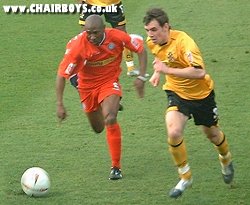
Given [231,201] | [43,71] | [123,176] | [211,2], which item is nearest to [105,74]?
[123,176]

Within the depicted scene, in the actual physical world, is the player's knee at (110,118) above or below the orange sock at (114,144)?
above

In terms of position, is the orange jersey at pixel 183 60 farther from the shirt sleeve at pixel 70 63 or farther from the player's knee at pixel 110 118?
the shirt sleeve at pixel 70 63

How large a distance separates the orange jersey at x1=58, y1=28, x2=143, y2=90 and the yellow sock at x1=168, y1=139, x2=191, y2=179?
1.38 meters

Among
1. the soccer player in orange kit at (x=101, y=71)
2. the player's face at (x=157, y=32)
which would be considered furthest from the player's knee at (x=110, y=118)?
the player's face at (x=157, y=32)

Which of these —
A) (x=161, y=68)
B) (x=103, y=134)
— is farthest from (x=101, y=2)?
(x=161, y=68)

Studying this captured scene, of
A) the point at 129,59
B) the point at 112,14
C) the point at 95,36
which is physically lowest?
the point at 129,59

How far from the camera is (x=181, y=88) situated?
8969mm

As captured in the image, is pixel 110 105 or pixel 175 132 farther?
pixel 110 105

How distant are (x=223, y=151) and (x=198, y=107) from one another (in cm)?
60

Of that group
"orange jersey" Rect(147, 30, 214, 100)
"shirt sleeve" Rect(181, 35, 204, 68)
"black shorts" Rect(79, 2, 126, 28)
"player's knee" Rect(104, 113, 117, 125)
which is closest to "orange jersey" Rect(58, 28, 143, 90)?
"player's knee" Rect(104, 113, 117, 125)

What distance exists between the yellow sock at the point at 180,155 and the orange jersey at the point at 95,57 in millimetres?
1376

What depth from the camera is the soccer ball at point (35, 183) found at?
8.83 meters

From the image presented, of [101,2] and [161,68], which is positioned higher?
[161,68]

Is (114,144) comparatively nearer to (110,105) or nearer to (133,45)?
(110,105)
